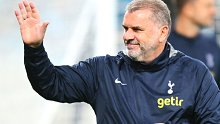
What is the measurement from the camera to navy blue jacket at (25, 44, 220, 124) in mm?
2857

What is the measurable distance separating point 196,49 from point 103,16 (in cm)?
652

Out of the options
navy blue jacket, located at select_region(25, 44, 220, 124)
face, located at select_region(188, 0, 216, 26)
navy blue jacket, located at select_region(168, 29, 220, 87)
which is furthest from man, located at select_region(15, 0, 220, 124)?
face, located at select_region(188, 0, 216, 26)

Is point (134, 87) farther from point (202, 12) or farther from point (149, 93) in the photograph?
point (202, 12)

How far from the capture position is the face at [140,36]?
9.75 feet

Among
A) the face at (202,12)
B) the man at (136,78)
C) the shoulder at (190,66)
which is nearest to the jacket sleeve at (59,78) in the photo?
the man at (136,78)

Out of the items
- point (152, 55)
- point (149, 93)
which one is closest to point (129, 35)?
point (152, 55)

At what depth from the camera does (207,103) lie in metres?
2.88

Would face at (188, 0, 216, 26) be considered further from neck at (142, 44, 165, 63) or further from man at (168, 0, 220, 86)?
neck at (142, 44, 165, 63)

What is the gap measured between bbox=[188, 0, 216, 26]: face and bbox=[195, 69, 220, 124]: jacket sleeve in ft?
4.50

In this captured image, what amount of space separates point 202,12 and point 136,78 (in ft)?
4.86

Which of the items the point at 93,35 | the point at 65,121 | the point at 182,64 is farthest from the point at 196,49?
the point at 93,35

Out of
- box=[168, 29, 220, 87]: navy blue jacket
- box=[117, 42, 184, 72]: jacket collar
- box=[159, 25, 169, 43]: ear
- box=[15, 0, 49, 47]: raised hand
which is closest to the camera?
box=[15, 0, 49, 47]: raised hand

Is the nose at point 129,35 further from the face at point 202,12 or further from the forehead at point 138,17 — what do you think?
the face at point 202,12

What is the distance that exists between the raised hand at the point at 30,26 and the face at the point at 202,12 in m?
1.81
